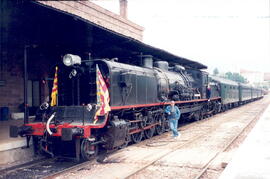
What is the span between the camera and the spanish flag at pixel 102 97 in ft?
23.9

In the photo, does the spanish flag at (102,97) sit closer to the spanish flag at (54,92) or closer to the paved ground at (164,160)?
the paved ground at (164,160)

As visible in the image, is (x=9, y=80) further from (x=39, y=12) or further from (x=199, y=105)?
(x=199, y=105)

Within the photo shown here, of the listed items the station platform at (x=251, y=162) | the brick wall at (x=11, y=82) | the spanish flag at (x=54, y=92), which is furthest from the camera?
the brick wall at (x=11, y=82)

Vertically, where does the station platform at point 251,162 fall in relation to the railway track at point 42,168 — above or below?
above

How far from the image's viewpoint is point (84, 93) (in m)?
7.98

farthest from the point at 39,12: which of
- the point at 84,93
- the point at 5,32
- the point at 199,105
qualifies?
the point at 199,105

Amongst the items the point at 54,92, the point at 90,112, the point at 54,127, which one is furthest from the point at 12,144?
the point at 90,112

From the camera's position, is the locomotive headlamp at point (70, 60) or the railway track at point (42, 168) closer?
the railway track at point (42, 168)

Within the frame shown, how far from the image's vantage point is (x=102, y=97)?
24.2ft

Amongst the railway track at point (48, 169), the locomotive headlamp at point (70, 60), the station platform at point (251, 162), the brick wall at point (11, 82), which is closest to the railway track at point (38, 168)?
the railway track at point (48, 169)

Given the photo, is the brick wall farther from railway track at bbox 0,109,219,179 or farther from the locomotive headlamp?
the locomotive headlamp

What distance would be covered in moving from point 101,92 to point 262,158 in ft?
14.9

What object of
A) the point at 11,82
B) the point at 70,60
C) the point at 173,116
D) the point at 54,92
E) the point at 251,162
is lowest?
the point at 251,162

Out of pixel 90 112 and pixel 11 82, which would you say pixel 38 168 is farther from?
pixel 11 82
